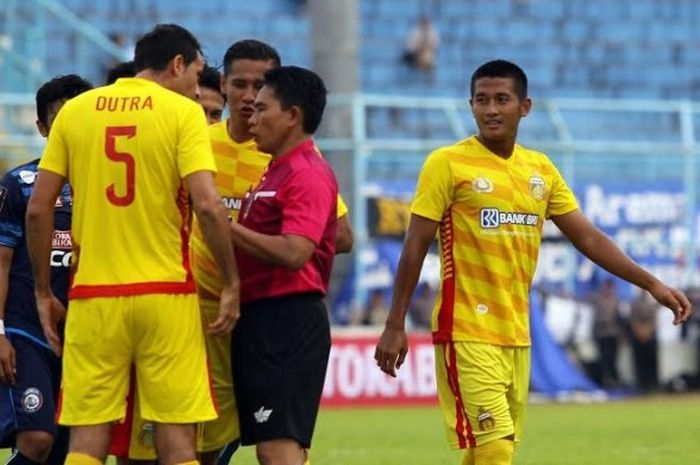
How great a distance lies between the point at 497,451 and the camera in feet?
27.9

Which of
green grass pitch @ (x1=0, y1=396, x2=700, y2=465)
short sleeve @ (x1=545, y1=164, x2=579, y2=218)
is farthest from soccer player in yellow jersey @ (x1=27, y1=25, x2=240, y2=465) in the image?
green grass pitch @ (x1=0, y1=396, x2=700, y2=465)

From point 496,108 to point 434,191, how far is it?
522 mm

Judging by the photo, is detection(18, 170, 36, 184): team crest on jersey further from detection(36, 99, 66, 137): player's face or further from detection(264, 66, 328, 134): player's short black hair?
detection(264, 66, 328, 134): player's short black hair

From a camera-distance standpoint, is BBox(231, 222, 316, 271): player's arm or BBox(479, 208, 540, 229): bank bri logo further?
BBox(479, 208, 540, 229): bank bri logo

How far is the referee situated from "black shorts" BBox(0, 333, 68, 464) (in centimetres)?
116

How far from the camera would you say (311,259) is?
780 cm

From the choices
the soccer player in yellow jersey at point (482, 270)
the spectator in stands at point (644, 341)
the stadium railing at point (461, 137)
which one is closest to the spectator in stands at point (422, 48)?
the stadium railing at point (461, 137)

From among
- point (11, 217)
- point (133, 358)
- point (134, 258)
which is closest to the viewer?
point (134, 258)

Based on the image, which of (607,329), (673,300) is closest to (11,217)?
(673,300)

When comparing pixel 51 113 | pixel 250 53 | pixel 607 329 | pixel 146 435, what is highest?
pixel 250 53

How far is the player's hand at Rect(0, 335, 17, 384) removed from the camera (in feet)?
27.3

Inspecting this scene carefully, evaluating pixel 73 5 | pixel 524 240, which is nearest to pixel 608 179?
pixel 73 5

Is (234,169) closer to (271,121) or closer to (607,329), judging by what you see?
(271,121)

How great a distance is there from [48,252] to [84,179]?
1.28 ft
